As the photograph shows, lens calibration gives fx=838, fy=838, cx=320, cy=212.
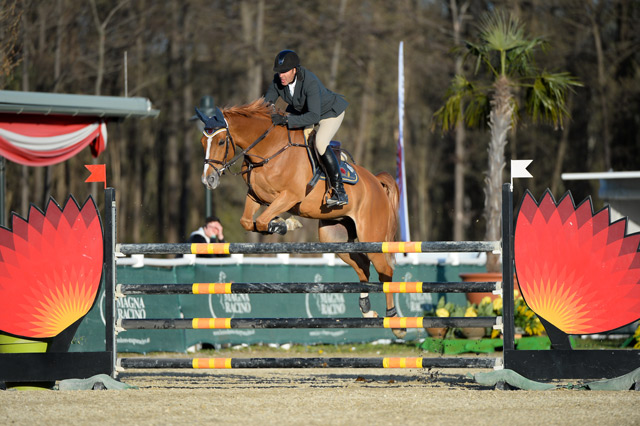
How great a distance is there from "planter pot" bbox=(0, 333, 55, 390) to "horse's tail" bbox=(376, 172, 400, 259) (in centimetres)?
338

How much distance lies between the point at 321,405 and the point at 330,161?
245cm

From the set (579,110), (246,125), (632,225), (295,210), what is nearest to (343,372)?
(295,210)

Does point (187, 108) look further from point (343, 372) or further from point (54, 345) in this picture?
point (54, 345)

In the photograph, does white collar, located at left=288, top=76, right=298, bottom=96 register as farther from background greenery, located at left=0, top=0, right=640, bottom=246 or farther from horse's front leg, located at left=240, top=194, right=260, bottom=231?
background greenery, located at left=0, top=0, right=640, bottom=246

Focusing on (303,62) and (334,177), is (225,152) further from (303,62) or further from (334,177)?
(303,62)

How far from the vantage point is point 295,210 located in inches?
300

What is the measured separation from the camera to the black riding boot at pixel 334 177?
7.41m

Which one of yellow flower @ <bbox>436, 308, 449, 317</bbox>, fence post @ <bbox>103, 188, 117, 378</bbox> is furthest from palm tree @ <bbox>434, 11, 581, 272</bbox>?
fence post @ <bbox>103, 188, 117, 378</bbox>

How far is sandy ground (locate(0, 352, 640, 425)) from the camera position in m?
5.16

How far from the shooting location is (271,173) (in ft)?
23.9

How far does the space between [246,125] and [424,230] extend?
25459 millimetres

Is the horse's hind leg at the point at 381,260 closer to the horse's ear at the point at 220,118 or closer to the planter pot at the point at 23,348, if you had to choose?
the horse's ear at the point at 220,118

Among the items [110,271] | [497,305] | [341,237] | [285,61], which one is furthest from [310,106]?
[497,305]

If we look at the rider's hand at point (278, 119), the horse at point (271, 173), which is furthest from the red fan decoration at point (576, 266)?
the rider's hand at point (278, 119)
